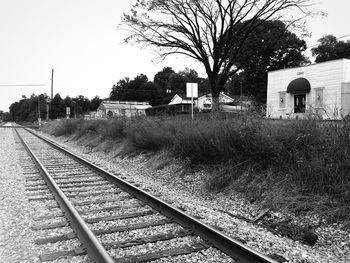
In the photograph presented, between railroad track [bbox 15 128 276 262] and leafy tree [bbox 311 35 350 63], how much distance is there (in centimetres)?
6086

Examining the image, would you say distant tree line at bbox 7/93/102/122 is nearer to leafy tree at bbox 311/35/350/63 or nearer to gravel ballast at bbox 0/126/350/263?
leafy tree at bbox 311/35/350/63

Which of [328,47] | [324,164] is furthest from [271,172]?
[328,47]

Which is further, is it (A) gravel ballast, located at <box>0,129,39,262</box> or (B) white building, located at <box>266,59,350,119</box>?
(B) white building, located at <box>266,59,350,119</box>

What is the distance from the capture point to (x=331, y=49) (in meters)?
61.6

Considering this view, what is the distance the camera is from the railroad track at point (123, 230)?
4.32 m

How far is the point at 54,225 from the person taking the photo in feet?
18.2

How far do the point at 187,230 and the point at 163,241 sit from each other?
1.59 feet

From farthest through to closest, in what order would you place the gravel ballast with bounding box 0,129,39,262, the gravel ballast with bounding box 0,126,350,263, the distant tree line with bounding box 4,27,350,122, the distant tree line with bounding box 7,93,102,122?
the distant tree line with bounding box 7,93,102,122
the distant tree line with bounding box 4,27,350,122
the gravel ballast with bounding box 0,129,39,262
the gravel ballast with bounding box 0,126,350,263

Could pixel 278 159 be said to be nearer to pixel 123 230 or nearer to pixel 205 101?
pixel 123 230

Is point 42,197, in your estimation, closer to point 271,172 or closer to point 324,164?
point 271,172

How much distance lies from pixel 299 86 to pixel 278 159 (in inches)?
1014

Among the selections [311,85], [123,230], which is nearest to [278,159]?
[123,230]

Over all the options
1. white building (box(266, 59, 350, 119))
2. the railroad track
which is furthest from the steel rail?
white building (box(266, 59, 350, 119))

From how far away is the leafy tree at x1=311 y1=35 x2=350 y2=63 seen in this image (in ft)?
196
